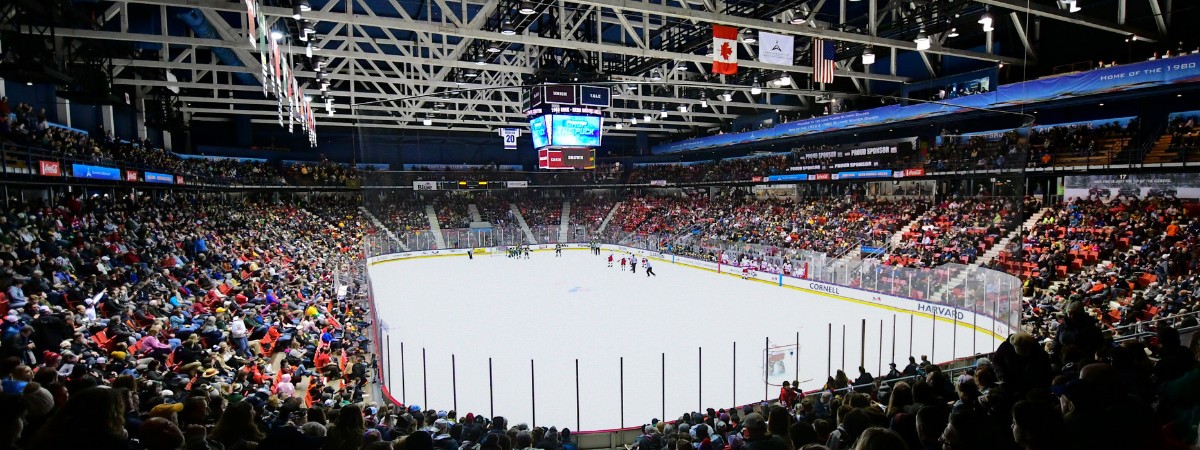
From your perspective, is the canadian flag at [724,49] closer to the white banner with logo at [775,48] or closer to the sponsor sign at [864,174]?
the white banner with logo at [775,48]

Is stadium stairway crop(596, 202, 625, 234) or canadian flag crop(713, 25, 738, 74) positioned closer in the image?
canadian flag crop(713, 25, 738, 74)

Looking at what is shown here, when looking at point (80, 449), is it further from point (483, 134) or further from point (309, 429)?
point (483, 134)

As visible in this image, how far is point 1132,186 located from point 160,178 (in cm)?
3290

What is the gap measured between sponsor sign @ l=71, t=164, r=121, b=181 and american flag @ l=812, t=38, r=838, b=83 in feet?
58.4

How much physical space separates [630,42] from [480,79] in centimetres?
670

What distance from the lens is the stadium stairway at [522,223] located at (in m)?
39.5

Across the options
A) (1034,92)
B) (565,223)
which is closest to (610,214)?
(565,223)

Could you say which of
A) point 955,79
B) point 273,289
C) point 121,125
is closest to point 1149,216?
point 955,79

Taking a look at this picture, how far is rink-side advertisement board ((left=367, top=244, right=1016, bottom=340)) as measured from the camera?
47.5ft

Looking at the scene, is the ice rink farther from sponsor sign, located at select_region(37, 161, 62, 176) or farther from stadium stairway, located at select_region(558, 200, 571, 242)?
stadium stairway, located at select_region(558, 200, 571, 242)

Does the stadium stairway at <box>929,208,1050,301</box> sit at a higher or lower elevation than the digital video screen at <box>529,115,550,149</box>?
lower

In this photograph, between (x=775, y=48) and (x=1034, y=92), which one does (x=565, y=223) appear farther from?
(x=775, y=48)

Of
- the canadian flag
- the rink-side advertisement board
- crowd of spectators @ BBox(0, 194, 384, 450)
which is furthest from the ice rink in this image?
the canadian flag

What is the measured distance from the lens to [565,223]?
44844 mm
